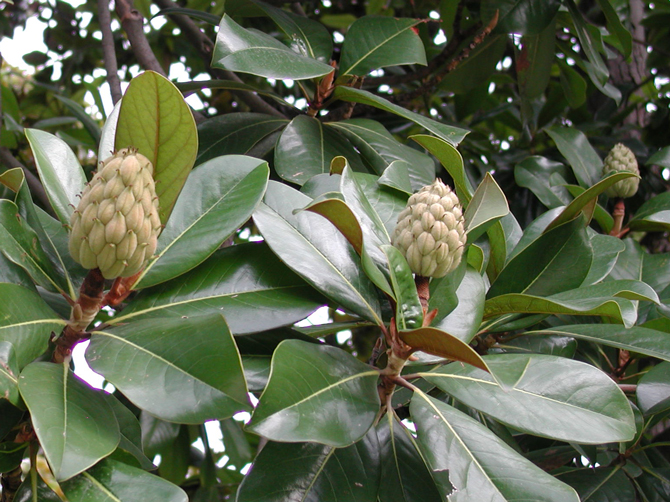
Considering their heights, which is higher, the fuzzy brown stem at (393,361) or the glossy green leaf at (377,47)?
the glossy green leaf at (377,47)

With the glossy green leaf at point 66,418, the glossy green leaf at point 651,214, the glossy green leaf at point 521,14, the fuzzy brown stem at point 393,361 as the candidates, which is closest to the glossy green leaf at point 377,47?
the glossy green leaf at point 521,14

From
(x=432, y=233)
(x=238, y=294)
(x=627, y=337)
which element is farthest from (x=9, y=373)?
(x=627, y=337)

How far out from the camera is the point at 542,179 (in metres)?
1.92

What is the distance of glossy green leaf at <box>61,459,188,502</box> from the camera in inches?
30.7

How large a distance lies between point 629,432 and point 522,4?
140cm

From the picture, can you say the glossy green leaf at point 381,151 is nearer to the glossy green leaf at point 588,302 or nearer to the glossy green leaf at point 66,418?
the glossy green leaf at point 588,302

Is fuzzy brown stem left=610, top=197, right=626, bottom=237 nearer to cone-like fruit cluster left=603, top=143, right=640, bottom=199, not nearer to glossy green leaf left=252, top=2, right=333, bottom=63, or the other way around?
cone-like fruit cluster left=603, top=143, right=640, bottom=199

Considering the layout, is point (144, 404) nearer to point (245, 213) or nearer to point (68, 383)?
point (68, 383)

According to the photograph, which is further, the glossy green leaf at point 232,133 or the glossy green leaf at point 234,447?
the glossy green leaf at point 234,447

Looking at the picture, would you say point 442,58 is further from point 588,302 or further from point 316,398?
point 316,398

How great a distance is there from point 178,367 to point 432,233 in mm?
399

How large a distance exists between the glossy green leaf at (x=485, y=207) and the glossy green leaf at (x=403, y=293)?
14cm

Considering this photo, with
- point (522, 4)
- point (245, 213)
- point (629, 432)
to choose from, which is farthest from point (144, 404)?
point (522, 4)

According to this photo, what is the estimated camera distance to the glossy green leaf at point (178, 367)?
2.36ft
